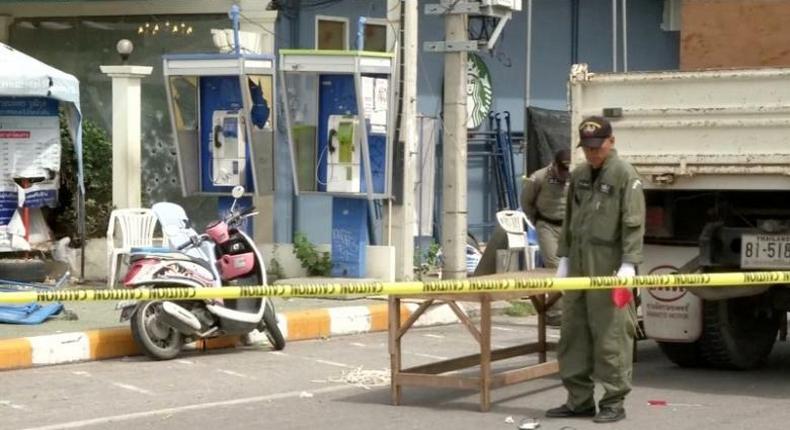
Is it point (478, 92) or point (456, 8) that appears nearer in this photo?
point (456, 8)

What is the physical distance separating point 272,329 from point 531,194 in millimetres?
3255

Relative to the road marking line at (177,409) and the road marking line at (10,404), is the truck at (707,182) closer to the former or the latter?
the road marking line at (177,409)

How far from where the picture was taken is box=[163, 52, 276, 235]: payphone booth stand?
1530cm

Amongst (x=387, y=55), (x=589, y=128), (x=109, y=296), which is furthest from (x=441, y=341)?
(x=109, y=296)

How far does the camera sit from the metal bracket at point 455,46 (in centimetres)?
1490

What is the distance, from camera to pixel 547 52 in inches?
823

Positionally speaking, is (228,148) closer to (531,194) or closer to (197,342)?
(531,194)

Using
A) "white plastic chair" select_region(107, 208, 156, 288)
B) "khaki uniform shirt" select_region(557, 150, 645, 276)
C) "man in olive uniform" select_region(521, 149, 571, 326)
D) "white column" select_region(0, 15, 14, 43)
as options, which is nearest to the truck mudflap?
"khaki uniform shirt" select_region(557, 150, 645, 276)

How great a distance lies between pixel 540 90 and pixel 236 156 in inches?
255

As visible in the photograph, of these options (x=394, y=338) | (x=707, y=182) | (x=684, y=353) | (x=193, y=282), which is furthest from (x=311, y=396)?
(x=707, y=182)

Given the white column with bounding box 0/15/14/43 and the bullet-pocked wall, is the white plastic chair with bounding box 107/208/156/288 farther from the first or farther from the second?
the bullet-pocked wall

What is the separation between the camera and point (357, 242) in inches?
622

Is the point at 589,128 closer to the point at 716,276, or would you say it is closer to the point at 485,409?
the point at 716,276

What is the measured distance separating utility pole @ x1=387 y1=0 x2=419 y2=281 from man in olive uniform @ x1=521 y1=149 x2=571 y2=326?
1954 millimetres
